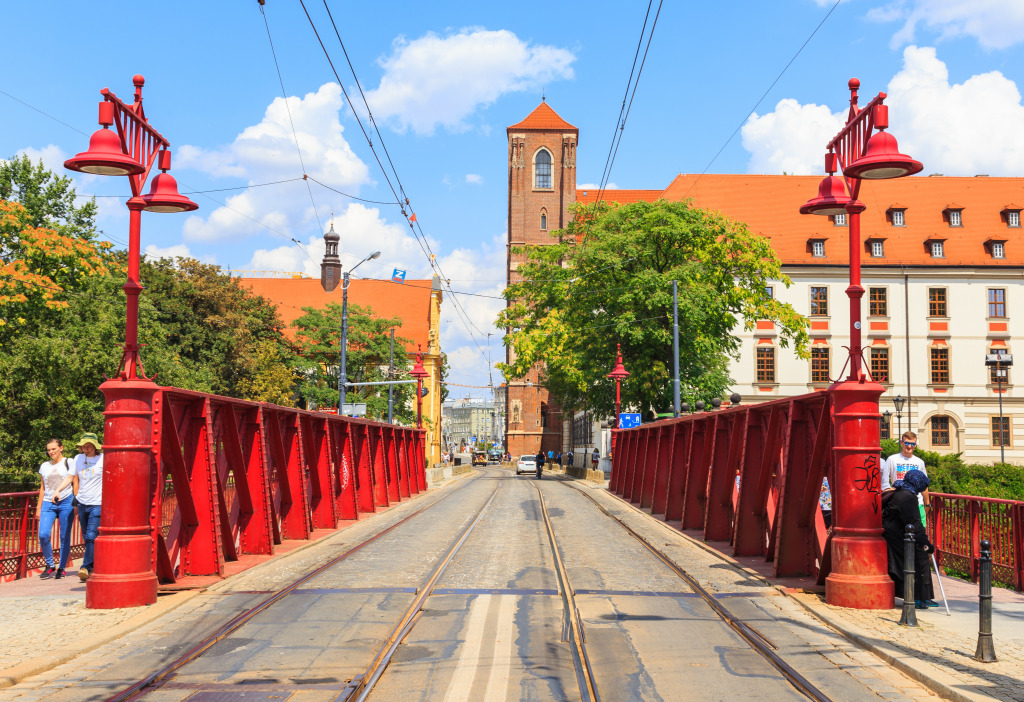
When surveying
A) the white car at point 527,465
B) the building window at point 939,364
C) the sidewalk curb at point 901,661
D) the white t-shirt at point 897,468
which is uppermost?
the building window at point 939,364

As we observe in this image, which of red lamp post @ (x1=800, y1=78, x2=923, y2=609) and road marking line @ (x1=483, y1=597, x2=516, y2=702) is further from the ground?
red lamp post @ (x1=800, y1=78, x2=923, y2=609)

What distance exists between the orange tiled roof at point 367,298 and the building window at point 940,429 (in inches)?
1505

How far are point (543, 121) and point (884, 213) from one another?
136ft

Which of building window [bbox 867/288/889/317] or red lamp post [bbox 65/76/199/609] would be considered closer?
red lamp post [bbox 65/76/199/609]

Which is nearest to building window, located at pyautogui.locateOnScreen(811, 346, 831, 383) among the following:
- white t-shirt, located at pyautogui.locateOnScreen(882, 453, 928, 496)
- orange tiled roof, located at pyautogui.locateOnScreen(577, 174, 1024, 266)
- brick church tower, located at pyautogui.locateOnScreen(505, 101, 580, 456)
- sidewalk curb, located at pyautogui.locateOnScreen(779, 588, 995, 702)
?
orange tiled roof, located at pyautogui.locateOnScreen(577, 174, 1024, 266)

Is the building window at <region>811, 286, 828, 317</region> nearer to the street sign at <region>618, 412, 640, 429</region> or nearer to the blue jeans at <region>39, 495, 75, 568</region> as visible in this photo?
the street sign at <region>618, 412, 640, 429</region>

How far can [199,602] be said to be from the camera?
967cm

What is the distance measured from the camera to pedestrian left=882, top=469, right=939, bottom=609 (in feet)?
31.3

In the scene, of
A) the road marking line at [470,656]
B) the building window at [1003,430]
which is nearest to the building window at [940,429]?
the building window at [1003,430]

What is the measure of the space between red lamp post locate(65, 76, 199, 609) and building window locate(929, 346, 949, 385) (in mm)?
55890

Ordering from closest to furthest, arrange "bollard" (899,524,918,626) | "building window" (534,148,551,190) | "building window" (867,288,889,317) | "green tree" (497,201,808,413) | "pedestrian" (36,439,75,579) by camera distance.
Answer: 1. "bollard" (899,524,918,626)
2. "pedestrian" (36,439,75,579)
3. "green tree" (497,201,808,413)
4. "building window" (867,288,889,317)
5. "building window" (534,148,551,190)

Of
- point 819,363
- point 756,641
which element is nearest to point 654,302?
point 819,363

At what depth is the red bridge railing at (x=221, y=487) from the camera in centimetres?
1048

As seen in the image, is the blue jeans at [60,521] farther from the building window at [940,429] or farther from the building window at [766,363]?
the building window at [940,429]
